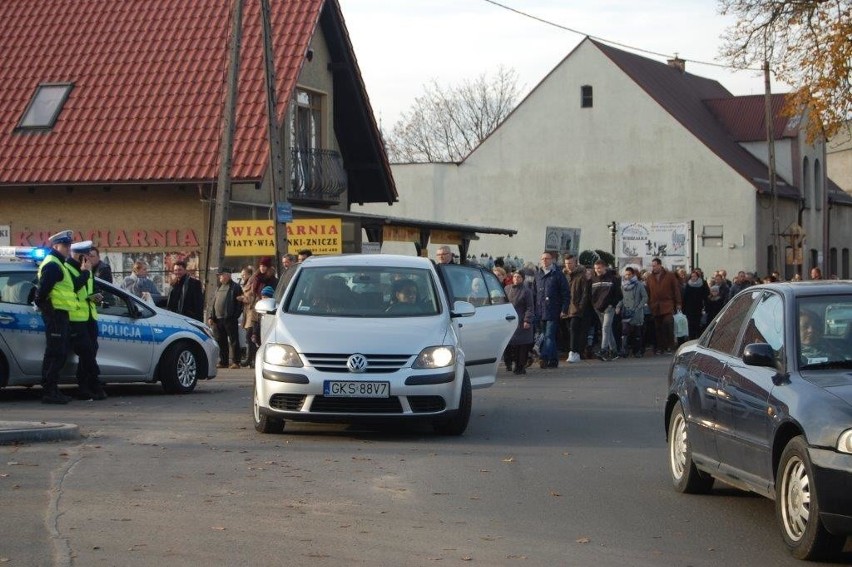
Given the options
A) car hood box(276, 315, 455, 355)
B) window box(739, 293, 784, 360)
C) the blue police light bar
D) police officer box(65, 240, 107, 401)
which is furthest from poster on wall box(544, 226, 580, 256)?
window box(739, 293, 784, 360)

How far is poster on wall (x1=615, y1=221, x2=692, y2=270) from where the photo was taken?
51469 millimetres

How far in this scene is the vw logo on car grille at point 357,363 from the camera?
41.5 ft

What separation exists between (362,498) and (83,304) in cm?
785

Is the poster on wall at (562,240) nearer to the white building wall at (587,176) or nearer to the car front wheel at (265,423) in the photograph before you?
the white building wall at (587,176)

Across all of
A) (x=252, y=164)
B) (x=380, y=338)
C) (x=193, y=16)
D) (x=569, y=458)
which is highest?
(x=193, y=16)

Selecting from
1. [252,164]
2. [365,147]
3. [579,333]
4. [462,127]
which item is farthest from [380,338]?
[462,127]

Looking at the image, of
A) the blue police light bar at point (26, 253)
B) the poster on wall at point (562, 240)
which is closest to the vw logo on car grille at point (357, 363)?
the blue police light bar at point (26, 253)

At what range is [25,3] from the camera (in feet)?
117

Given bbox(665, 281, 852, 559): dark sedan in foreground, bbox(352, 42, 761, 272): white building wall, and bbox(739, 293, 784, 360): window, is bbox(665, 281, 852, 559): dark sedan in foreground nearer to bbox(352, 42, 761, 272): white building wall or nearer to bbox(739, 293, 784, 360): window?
bbox(739, 293, 784, 360): window

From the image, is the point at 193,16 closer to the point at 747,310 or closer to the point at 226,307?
the point at 226,307

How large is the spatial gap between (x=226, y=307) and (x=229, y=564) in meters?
16.6

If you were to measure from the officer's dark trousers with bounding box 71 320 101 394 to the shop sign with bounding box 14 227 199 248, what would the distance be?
13825 mm

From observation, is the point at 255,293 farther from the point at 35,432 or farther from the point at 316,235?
the point at 35,432

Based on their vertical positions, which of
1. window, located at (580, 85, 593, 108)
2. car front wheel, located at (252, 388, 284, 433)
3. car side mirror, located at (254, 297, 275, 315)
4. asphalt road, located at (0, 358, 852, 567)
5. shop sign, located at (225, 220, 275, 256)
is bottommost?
asphalt road, located at (0, 358, 852, 567)
